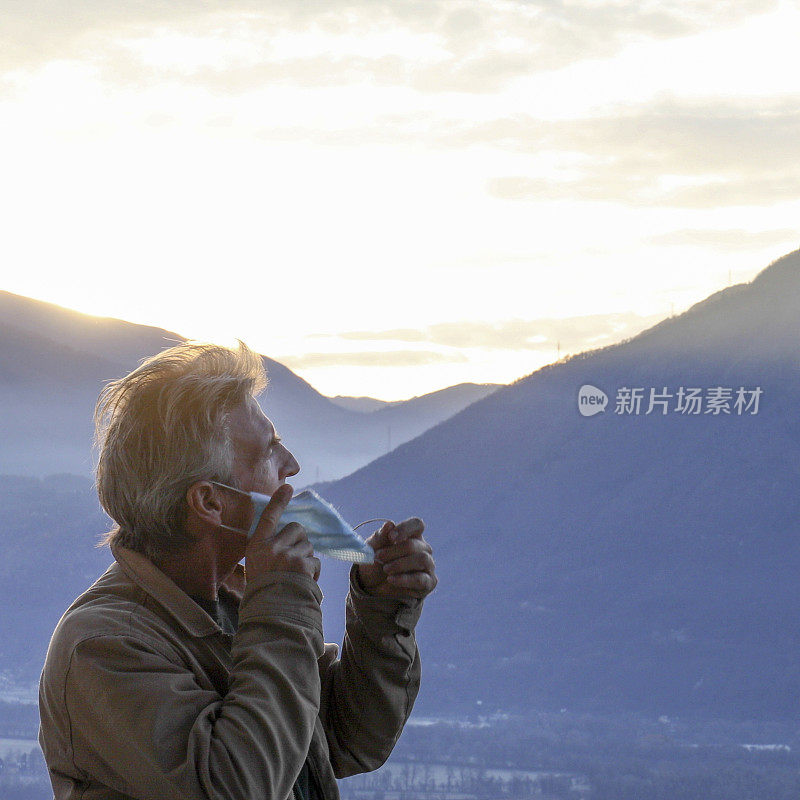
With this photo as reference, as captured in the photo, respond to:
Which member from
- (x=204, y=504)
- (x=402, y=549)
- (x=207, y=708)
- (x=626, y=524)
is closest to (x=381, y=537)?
(x=402, y=549)

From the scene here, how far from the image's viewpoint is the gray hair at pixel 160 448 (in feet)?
3.86

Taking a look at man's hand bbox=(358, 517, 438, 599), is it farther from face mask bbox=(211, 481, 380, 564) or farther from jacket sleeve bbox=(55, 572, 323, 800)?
jacket sleeve bbox=(55, 572, 323, 800)

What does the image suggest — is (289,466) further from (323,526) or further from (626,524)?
(626,524)

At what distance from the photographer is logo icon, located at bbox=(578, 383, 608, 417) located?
2623 inches

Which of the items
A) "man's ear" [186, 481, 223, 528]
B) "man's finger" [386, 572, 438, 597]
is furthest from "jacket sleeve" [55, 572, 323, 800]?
"man's finger" [386, 572, 438, 597]

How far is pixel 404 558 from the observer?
133 cm

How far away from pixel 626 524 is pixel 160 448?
61.5m

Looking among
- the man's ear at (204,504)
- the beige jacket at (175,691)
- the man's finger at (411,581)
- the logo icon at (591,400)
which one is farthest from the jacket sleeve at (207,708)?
the logo icon at (591,400)

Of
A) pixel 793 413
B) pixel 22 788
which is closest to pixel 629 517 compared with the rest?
pixel 793 413

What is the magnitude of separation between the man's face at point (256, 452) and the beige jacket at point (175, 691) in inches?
6.1

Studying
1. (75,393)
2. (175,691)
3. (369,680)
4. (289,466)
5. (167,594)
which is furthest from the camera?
(75,393)

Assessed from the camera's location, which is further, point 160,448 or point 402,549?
point 402,549

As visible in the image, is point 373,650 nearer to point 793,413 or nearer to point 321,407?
point 321,407

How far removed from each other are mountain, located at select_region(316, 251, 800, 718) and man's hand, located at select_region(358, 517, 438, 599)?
47581 millimetres
